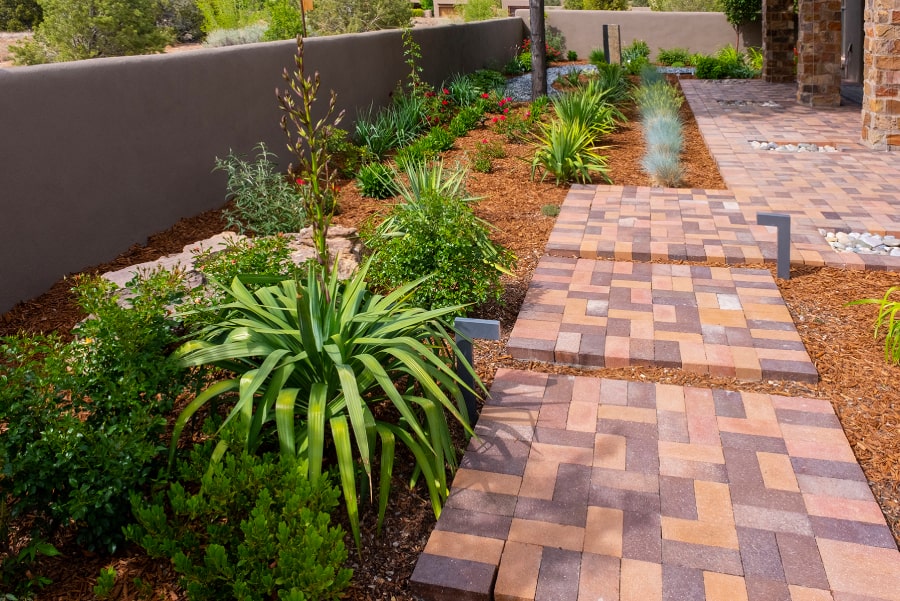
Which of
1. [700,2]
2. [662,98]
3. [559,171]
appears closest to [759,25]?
[700,2]

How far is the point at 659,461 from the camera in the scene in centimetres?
278

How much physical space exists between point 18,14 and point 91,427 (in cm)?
2860

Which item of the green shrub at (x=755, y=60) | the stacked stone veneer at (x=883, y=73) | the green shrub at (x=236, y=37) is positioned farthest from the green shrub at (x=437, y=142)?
the green shrub at (x=755, y=60)

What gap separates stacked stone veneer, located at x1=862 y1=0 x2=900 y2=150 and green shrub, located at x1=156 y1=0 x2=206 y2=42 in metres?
22.0

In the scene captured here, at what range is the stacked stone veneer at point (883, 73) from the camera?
7375mm

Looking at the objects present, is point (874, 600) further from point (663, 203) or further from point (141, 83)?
point (141, 83)

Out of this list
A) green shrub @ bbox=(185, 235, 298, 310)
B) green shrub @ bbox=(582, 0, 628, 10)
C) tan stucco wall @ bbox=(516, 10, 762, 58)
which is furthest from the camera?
green shrub @ bbox=(582, 0, 628, 10)

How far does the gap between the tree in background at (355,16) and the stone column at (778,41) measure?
10114 millimetres

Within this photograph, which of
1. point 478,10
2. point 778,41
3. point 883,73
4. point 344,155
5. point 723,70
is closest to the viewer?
point 883,73

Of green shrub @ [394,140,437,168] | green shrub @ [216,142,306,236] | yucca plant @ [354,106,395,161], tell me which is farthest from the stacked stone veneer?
green shrub @ [216,142,306,236]

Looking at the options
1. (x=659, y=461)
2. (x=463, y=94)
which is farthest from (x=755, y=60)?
(x=659, y=461)

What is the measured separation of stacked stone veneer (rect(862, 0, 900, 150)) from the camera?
7.38 meters

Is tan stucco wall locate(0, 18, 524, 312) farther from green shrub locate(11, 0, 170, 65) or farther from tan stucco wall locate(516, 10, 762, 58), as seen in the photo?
tan stucco wall locate(516, 10, 762, 58)

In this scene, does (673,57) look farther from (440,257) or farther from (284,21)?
(440,257)
